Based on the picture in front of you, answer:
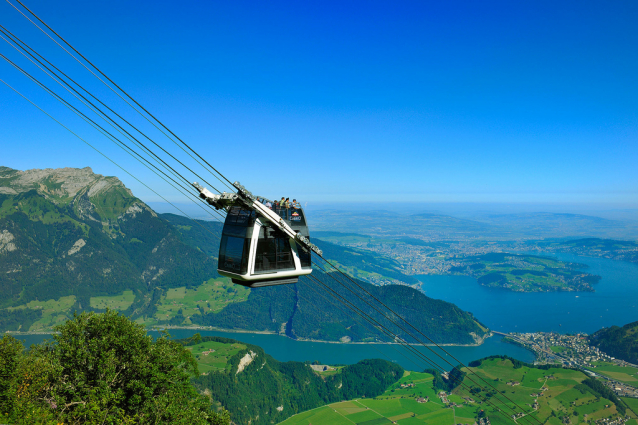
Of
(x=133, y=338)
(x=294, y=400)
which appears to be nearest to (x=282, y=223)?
(x=133, y=338)

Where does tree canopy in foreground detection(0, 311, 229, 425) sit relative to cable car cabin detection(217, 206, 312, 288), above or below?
below

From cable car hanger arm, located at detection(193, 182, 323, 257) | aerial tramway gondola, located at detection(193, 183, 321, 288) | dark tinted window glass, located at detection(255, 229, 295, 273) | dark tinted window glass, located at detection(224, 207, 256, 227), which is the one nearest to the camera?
cable car hanger arm, located at detection(193, 182, 323, 257)

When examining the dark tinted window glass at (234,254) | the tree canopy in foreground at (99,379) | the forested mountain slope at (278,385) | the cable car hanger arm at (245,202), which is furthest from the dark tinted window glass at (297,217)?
the forested mountain slope at (278,385)

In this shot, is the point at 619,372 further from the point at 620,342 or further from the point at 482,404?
the point at 482,404

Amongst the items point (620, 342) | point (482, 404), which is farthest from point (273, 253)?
point (620, 342)

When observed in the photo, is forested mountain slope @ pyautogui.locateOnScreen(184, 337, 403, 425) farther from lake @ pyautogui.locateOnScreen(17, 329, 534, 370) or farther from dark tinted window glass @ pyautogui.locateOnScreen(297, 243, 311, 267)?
dark tinted window glass @ pyautogui.locateOnScreen(297, 243, 311, 267)

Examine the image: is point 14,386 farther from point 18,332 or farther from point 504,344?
point 18,332

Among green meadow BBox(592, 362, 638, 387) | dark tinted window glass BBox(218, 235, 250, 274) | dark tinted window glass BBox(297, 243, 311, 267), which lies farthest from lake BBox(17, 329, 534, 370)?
dark tinted window glass BBox(218, 235, 250, 274)
